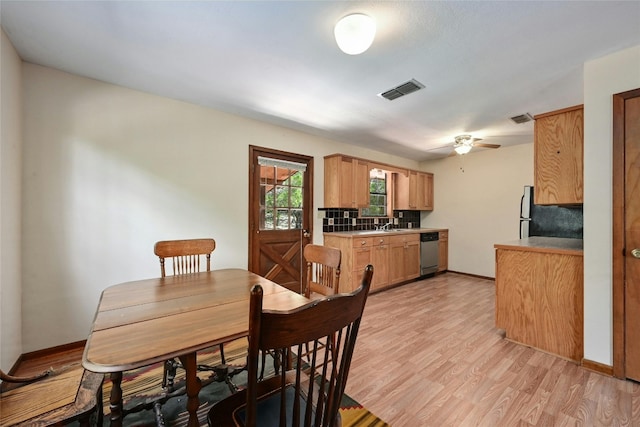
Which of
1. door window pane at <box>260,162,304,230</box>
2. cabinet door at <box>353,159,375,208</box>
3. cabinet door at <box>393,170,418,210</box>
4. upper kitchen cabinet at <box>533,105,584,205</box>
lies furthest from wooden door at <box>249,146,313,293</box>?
upper kitchen cabinet at <box>533,105,584,205</box>

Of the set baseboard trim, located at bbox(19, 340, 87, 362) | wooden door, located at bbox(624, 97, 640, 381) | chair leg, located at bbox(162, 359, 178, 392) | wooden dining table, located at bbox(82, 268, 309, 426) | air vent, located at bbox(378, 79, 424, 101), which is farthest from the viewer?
air vent, located at bbox(378, 79, 424, 101)

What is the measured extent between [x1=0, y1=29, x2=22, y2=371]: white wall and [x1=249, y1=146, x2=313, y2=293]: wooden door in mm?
1946

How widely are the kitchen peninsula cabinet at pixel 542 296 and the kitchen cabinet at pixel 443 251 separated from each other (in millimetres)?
2548

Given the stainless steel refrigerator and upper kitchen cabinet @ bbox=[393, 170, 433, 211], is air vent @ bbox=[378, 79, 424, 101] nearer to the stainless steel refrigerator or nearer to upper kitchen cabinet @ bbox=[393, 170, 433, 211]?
the stainless steel refrigerator

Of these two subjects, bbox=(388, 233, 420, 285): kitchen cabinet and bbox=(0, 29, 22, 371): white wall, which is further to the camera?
bbox=(388, 233, 420, 285): kitchen cabinet

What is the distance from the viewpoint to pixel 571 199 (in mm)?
2195

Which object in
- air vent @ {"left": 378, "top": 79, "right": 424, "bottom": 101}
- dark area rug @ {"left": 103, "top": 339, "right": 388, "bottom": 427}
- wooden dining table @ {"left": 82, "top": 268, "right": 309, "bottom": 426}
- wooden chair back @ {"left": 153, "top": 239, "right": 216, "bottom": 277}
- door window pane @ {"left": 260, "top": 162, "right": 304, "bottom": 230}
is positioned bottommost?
dark area rug @ {"left": 103, "top": 339, "right": 388, "bottom": 427}

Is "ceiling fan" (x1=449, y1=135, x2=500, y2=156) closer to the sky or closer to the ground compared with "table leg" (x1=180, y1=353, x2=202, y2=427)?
closer to the sky

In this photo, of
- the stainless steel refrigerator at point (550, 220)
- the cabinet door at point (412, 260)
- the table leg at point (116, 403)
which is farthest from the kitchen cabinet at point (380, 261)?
the table leg at point (116, 403)

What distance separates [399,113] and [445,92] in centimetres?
61

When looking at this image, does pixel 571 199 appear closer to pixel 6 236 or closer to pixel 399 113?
pixel 399 113

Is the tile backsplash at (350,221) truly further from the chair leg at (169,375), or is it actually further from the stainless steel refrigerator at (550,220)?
the chair leg at (169,375)

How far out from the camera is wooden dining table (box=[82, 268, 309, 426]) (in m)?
0.86

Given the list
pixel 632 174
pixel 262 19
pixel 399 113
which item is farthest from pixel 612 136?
pixel 262 19
